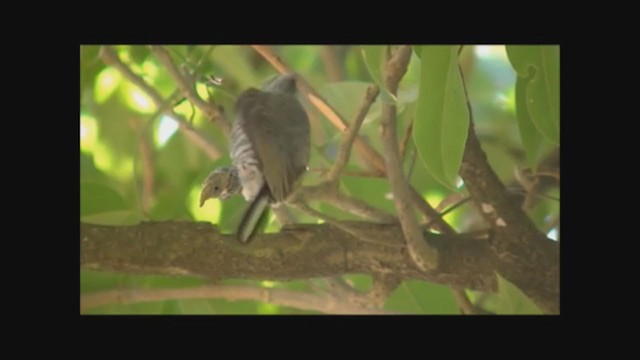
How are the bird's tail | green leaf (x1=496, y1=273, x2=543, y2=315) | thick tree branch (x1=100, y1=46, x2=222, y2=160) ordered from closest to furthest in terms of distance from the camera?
the bird's tail < green leaf (x1=496, y1=273, x2=543, y2=315) < thick tree branch (x1=100, y1=46, x2=222, y2=160)

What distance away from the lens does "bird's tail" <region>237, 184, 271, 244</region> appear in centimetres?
92

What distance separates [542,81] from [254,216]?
11.5 inches

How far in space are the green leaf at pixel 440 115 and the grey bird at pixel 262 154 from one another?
0.11m

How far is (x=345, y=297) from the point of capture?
3.60 feet

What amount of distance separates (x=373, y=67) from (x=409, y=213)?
0.14 meters

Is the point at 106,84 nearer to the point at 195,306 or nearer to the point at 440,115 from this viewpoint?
the point at 195,306

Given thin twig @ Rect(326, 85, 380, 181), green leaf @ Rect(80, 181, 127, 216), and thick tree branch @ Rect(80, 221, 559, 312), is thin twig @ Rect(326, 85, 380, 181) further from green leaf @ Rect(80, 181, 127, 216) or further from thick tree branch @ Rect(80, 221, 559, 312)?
green leaf @ Rect(80, 181, 127, 216)

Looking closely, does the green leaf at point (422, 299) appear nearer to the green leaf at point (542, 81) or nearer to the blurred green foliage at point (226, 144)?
the blurred green foliage at point (226, 144)

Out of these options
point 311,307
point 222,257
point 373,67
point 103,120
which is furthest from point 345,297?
point 103,120

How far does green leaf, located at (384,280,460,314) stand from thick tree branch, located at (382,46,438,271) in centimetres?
5

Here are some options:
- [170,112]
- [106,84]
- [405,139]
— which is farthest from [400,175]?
[106,84]

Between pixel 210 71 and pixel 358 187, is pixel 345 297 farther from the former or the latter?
pixel 210 71

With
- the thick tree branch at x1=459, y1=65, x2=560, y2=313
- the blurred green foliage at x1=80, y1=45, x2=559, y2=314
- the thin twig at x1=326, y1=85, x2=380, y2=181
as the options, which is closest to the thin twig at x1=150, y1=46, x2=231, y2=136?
the blurred green foliage at x1=80, y1=45, x2=559, y2=314

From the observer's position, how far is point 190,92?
3.55 ft
